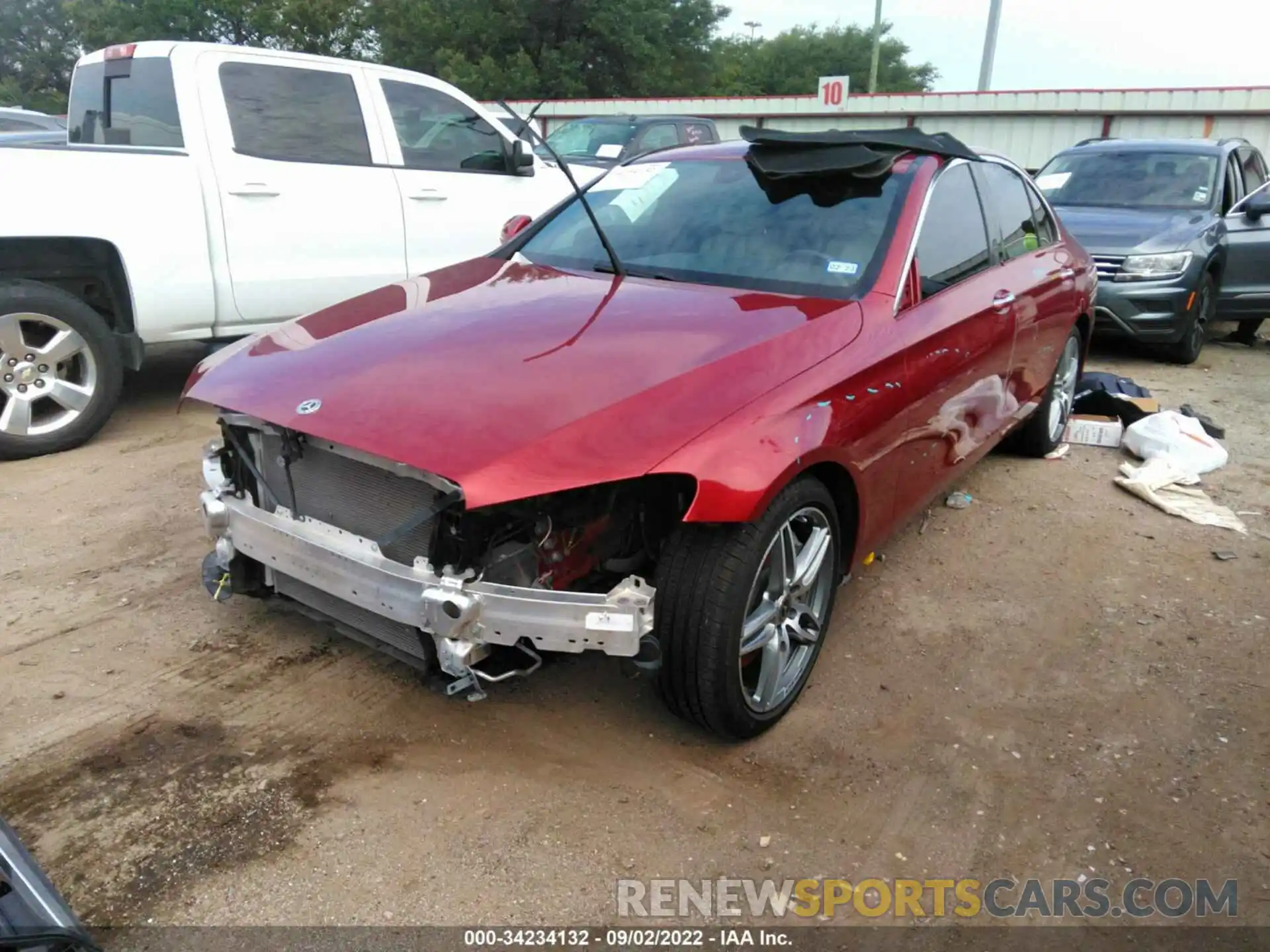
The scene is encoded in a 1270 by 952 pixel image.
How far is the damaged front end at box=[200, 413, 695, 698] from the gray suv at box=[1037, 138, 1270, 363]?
6.05 m

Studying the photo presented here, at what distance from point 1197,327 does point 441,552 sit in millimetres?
7474

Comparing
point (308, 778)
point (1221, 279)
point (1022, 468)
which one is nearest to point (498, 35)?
point (1221, 279)

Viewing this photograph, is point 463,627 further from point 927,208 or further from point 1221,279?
point 1221,279

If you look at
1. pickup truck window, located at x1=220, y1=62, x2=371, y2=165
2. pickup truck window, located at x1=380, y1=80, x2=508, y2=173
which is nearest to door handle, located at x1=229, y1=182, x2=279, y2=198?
pickup truck window, located at x1=220, y1=62, x2=371, y2=165

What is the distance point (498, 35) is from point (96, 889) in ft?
124

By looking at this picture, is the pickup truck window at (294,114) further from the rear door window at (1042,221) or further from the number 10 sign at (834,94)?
the number 10 sign at (834,94)

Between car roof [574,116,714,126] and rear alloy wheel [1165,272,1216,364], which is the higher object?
car roof [574,116,714,126]

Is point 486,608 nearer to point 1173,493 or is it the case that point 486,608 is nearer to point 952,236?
point 952,236

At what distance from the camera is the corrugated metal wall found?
17.4m

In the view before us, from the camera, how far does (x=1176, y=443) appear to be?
17.7 ft

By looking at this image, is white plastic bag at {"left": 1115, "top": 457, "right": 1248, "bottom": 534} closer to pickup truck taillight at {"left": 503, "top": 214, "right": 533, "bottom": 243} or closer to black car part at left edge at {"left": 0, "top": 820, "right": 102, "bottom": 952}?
pickup truck taillight at {"left": 503, "top": 214, "right": 533, "bottom": 243}

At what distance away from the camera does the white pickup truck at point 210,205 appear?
4.85 meters

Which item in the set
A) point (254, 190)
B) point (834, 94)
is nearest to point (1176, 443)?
point (254, 190)
